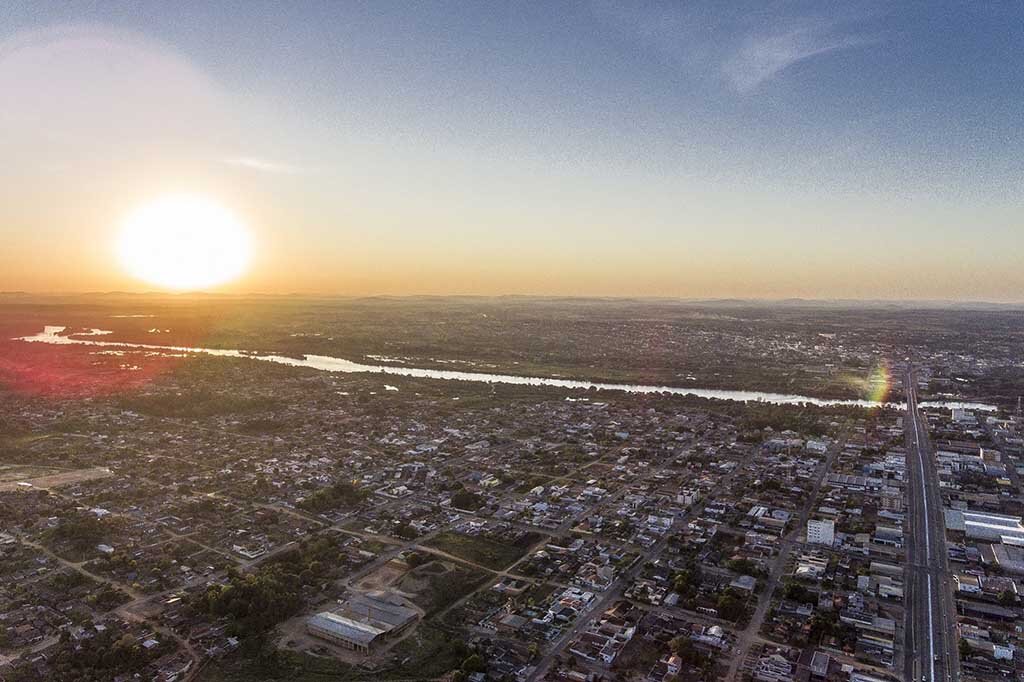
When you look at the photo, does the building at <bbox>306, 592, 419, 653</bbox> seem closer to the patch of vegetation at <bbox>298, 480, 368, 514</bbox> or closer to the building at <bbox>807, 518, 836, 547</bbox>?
the patch of vegetation at <bbox>298, 480, 368, 514</bbox>

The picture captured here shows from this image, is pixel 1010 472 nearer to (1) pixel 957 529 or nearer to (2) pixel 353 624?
(1) pixel 957 529

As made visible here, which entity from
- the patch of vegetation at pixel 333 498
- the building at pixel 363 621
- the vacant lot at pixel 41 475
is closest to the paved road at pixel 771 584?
the building at pixel 363 621

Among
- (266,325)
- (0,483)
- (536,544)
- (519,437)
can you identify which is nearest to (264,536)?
(536,544)

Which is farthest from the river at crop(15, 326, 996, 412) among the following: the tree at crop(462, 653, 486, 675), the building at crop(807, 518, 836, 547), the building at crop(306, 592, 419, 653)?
the tree at crop(462, 653, 486, 675)

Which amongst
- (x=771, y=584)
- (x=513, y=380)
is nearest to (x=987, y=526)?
(x=771, y=584)

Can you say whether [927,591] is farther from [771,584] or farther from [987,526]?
[987,526]

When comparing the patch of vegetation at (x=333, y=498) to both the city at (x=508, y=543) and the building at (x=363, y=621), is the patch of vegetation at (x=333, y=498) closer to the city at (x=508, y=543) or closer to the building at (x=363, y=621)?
the city at (x=508, y=543)
